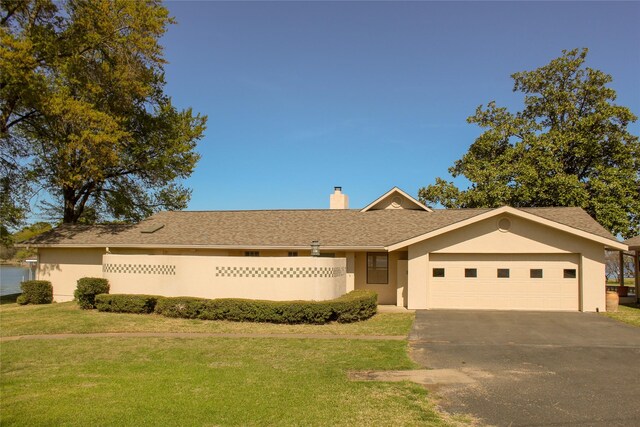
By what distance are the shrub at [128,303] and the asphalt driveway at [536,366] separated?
10239 millimetres

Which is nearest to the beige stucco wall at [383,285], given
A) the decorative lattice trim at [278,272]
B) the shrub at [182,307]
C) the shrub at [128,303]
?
the decorative lattice trim at [278,272]

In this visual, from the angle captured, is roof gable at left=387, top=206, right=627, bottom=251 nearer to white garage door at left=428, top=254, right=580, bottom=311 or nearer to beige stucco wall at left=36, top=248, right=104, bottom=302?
white garage door at left=428, top=254, right=580, bottom=311

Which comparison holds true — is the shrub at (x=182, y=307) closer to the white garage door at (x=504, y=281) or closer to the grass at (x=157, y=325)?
the grass at (x=157, y=325)

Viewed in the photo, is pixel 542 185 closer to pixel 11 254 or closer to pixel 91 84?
pixel 91 84

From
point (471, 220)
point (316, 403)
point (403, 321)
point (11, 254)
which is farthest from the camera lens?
point (11, 254)

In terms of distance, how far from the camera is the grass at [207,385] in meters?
7.00

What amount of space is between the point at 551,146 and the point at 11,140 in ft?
103

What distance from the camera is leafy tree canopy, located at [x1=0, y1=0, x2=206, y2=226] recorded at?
71.6ft

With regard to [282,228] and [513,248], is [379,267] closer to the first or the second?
[282,228]

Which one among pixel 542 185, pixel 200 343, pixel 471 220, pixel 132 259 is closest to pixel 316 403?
pixel 200 343

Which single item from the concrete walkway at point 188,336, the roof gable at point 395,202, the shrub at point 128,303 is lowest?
the concrete walkway at point 188,336

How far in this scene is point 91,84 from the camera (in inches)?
925

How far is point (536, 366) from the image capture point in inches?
398

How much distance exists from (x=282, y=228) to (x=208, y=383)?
14.8 meters
